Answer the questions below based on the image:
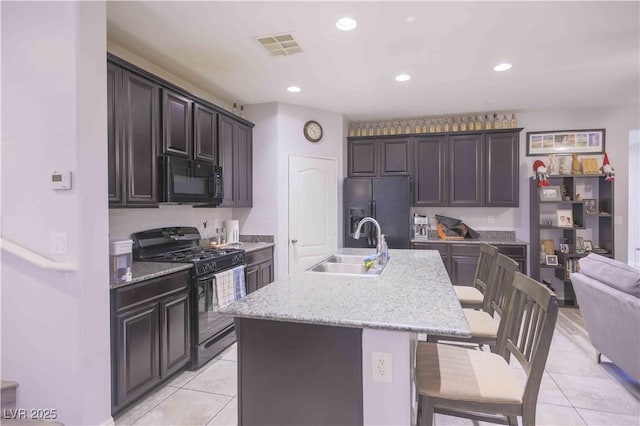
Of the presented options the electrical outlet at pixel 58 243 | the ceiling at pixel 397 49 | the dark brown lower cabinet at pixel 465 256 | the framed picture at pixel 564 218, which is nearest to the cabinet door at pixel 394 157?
the ceiling at pixel 397 49

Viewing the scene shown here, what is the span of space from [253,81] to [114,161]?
5.99 feet

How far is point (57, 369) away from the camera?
6.34 ft

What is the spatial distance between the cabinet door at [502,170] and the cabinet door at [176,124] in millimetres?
3885

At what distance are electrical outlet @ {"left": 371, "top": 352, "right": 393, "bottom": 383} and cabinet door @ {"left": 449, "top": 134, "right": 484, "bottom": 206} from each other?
3.95m

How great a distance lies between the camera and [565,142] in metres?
4.86

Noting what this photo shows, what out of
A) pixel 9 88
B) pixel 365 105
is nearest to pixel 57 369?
pixel 9 88

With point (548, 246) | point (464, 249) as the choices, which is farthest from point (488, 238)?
point (548, 246)

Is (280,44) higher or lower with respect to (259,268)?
higher

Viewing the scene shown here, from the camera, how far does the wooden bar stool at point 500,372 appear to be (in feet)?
4.60

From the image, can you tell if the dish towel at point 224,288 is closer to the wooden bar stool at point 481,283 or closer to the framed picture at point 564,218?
the wooden bar stool at point 481,283

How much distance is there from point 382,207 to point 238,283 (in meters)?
2.36

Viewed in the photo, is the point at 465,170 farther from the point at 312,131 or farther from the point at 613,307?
the point at 613,307

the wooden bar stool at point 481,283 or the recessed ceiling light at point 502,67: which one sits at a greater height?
the recessed ceiling light at point 502,67

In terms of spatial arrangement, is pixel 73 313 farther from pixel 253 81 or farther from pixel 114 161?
pixel 253 81
